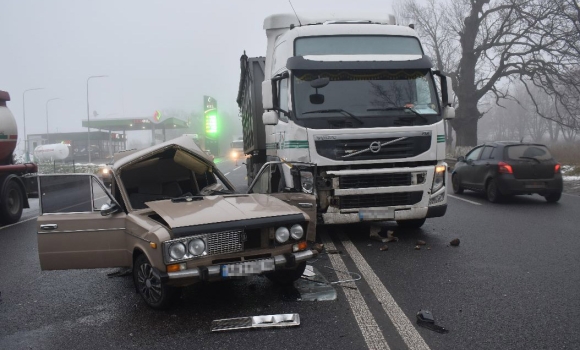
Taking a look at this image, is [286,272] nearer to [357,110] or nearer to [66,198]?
[66,198]

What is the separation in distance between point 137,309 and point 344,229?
4.82 meters

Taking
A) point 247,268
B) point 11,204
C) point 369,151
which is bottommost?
point 11,204

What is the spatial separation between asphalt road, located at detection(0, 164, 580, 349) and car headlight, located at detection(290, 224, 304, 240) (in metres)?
0.67

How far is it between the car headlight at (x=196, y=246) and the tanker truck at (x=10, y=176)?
327 inches

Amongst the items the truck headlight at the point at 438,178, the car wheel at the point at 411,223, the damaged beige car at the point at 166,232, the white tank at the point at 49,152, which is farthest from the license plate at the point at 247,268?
the white tank at the point at 49,152

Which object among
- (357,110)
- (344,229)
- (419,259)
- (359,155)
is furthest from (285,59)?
(419,259)

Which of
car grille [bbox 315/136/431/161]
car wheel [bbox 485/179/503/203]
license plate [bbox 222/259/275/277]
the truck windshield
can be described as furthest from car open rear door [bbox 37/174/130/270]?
car wheel [bbox 485/179/503/203]

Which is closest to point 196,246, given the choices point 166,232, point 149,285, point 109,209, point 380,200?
point 166,232

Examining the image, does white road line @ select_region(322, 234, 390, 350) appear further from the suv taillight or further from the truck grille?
the suv taillight

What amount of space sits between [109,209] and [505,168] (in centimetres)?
969

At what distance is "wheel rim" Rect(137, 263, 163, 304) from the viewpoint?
4.45 meters

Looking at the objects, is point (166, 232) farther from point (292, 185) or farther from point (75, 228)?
point (292, 185)

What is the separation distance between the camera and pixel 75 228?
474 centimetres

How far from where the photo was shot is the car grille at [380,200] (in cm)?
714
